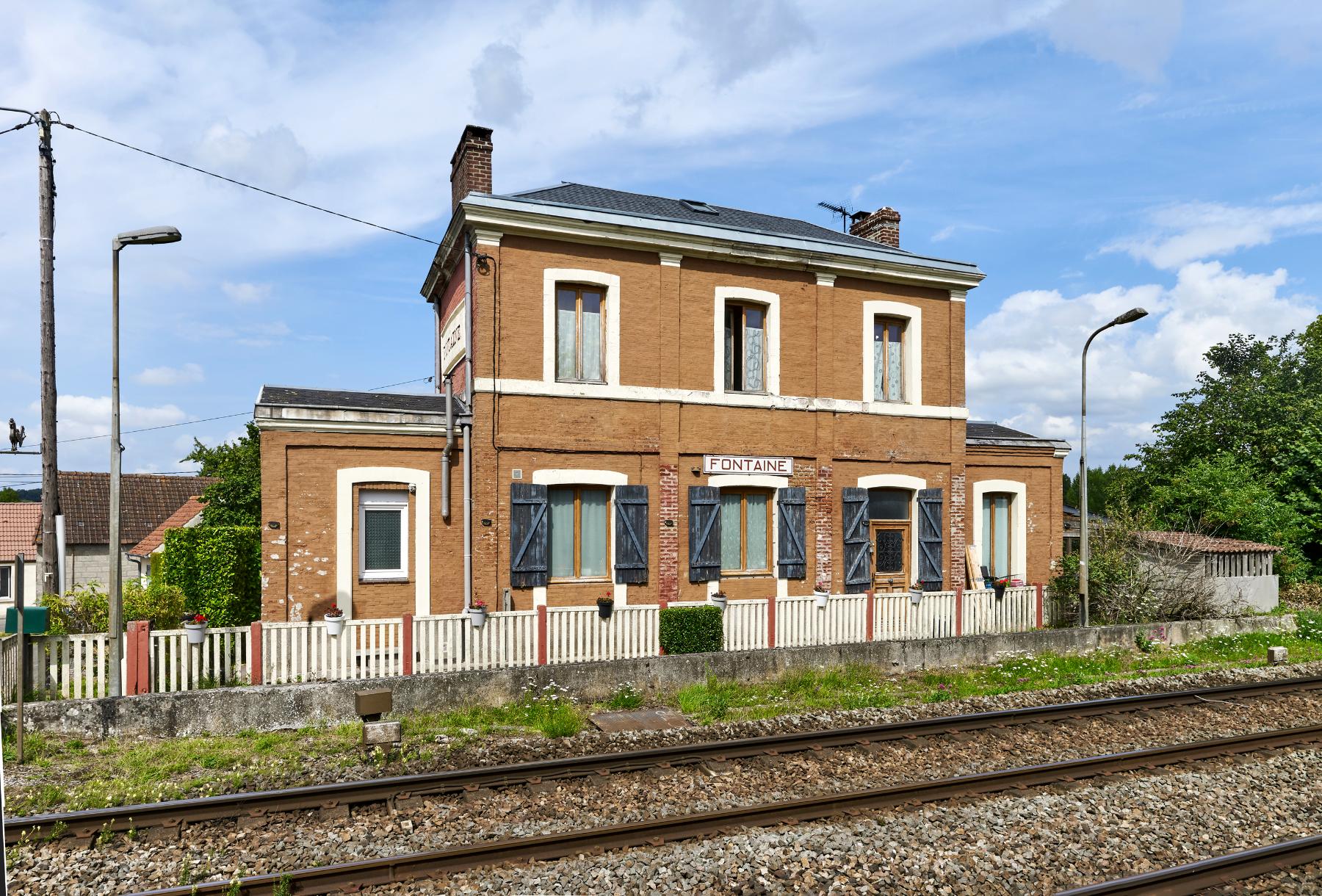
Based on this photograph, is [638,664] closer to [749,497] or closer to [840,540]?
[749,497]

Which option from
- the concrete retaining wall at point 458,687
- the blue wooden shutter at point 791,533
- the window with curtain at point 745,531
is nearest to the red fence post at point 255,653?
the concrete retaining wall at point 458,687

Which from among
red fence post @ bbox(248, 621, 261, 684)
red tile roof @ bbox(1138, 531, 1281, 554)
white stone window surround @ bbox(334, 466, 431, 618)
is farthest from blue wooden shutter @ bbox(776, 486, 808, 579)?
red fence post @ bbox(248, 621, 261, 684)

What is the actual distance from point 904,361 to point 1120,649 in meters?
7.12

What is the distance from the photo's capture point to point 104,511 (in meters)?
38.3

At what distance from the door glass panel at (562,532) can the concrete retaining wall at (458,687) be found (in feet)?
10.2

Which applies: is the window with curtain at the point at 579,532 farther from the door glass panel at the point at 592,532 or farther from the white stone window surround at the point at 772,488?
the white stone window surround at the point at 772,488

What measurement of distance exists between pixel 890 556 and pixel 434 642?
32.3ft

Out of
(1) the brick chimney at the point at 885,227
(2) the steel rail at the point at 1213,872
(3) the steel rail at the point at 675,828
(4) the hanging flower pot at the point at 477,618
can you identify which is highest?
(1) the brick chimney at the point at 885,227

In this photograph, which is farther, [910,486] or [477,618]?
[910,486]

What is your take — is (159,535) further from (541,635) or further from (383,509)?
(541,635)

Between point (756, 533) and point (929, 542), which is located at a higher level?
point (756, 533)

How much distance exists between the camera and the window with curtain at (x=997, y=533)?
782 inches

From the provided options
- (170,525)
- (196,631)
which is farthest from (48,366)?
(170,525)

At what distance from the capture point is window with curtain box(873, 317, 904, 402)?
18.1 meters
